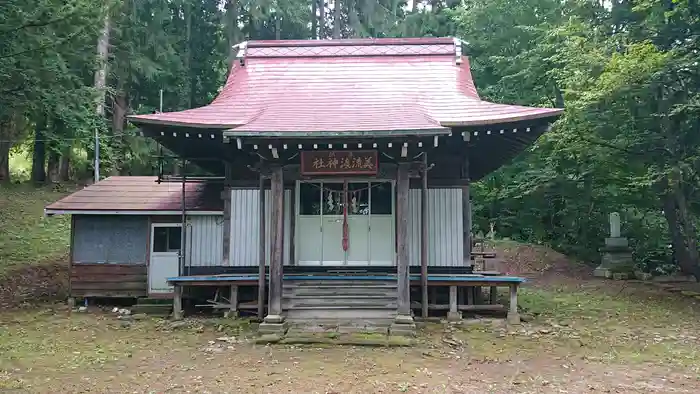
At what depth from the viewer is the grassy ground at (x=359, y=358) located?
652cm

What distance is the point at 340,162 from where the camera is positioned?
30.1 feet

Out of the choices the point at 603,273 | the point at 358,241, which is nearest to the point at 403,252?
the point at 358,241

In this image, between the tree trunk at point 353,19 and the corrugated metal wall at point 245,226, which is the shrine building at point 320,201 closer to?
the corrugated metal wall at point 245,226

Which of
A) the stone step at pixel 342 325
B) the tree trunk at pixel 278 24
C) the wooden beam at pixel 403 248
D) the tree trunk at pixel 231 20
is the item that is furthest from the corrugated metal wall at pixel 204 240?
the tree trunk at pixel 278 24

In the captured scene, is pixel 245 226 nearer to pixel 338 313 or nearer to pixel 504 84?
pixel 338 313

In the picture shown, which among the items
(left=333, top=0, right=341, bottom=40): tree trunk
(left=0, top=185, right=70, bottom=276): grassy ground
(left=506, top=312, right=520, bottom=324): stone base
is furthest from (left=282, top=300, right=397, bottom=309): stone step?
(left=333, top=0, right=341, bottom=40): tree trunk

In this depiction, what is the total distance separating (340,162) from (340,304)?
8.31 feet

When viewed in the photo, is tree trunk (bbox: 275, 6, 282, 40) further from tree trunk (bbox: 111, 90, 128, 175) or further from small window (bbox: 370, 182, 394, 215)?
small window (bbox: 370, 182, 394, 215)

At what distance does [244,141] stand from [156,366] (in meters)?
3.64

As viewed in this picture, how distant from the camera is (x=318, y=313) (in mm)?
9516

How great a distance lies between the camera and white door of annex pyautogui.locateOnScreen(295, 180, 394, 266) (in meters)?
10.7

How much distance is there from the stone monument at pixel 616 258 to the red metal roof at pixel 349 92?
7.90 metres

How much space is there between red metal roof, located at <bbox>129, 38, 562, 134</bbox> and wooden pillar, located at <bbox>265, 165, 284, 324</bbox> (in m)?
0.98

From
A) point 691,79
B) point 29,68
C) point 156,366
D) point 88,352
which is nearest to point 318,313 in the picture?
point 156,366
